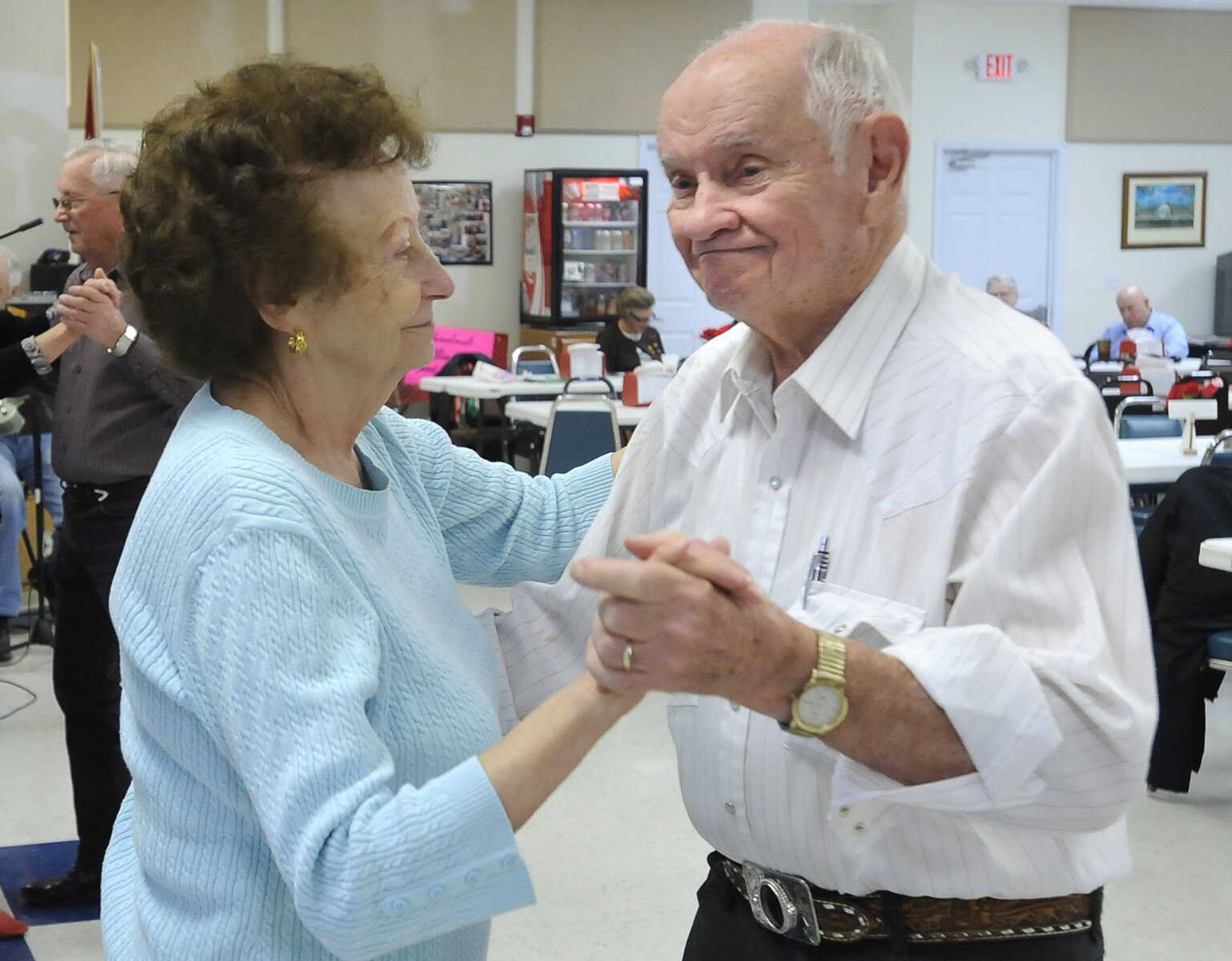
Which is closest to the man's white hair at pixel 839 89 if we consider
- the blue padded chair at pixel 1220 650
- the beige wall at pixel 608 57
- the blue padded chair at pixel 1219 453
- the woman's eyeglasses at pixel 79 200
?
the woman's eyeglasses at pixel 79 200

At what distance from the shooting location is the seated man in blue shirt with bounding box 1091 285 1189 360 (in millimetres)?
11531

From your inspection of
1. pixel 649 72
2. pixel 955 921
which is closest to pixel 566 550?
pixel 955 921

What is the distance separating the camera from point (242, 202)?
1433 mm

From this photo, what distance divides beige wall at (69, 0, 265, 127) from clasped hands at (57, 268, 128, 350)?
930 cm

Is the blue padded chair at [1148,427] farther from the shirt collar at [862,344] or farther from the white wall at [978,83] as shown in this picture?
the white wall at [978,83]

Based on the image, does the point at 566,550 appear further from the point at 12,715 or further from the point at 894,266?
the point at 12,715

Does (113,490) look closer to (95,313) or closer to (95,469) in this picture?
(95,469)

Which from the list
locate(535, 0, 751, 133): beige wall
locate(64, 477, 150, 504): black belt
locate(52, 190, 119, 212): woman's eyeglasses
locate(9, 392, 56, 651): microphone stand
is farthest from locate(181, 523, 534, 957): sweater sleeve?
locate(535, 0, 751, 133): beige wall

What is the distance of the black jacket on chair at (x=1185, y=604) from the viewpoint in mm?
4227

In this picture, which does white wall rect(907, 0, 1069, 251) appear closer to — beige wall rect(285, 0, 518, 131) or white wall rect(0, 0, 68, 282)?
beige wall rect(285, 0, 518, 131)

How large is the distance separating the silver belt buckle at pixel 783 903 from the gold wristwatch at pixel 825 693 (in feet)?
1.06

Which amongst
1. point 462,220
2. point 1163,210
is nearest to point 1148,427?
point 462,220

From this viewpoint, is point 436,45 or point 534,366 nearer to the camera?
point 534,366

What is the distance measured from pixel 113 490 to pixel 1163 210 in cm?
1364
